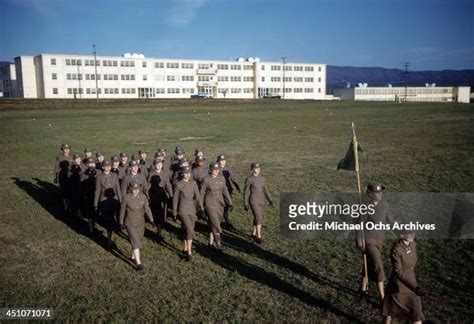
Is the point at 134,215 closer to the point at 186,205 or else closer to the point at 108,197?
the point at 186,205

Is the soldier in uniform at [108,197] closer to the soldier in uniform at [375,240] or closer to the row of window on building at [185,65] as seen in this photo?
the soldier in uniform at [375,240]

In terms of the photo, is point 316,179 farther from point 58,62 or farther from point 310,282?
point 58,62

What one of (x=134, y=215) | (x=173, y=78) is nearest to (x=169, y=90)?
(x=173, y=78)

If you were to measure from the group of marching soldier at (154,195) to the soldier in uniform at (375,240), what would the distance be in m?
3.48

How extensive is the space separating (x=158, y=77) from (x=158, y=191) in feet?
305

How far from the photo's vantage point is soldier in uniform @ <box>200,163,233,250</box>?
978 centimetres

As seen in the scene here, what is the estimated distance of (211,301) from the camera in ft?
24.8

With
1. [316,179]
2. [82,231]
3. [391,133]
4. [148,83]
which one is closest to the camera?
[82,231]

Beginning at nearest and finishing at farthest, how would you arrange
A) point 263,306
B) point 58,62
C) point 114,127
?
1. point 263,306
2. point 114,127
3. point 58,62

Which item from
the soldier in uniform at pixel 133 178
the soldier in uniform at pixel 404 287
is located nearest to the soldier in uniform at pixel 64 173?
the soldier in uniform at pixel 133 178

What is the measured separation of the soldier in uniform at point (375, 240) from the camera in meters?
6.98

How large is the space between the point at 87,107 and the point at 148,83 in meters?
36.3

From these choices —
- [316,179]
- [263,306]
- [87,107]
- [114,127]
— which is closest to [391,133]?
[316,179]

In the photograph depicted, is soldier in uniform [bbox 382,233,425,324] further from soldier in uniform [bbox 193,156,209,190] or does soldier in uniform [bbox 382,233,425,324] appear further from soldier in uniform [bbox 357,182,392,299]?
soldier in uniform [bbox 193,156,209,190]
